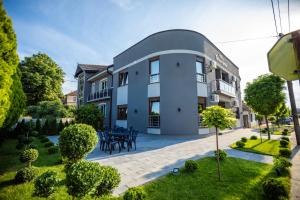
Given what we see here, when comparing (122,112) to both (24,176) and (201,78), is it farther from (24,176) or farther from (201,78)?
(24,176)

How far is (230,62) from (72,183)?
23.3 meters

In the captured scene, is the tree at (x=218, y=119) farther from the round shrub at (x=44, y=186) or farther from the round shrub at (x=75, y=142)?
the round shrub at (x=44, y=186)

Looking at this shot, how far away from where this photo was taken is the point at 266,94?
9969 millimetres

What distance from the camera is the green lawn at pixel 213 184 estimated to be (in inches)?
129

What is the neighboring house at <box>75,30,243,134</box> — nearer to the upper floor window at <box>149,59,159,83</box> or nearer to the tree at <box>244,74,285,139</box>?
the upper floor window at <box>149,59,159,83</box>

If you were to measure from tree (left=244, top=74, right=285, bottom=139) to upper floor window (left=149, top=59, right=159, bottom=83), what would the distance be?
7.72 m

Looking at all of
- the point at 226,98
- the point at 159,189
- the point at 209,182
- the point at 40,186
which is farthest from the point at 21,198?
the point at 226,98

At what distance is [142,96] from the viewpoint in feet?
46.0

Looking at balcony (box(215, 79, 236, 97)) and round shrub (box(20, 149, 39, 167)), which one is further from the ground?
balcony (box(215, 79, 236, 97))

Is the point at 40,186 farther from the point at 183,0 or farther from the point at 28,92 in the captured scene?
the point at 28,92

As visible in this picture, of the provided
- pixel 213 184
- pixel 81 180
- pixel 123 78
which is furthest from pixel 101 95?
pixel 81 180

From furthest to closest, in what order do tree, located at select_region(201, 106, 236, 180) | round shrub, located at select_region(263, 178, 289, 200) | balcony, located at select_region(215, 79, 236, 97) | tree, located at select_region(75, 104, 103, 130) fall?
A: balcony, located at select_region(215, 79, 236, 97) < tree, located at select_region(75, 104, 103, 130) < tree, located at select_region(201, 106, 236, 180) < round shrub, located at select_region(263, 178, 289, 200)

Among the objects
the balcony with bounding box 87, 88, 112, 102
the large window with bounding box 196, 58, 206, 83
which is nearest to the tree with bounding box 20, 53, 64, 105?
the balcony with bounding box 87, 88, 112, 102

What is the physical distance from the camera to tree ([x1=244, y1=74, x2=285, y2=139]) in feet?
32.3
